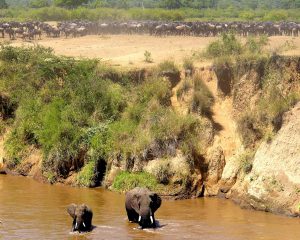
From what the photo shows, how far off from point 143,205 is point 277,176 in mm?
4683

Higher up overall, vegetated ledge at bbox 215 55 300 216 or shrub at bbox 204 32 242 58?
shrub at bbox 204 32 242 58

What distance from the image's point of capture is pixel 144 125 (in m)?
24.2

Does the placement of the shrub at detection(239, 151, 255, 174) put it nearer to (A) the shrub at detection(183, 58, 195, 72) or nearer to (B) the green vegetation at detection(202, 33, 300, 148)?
(B) the green vegetation at detection(202, 33, 300, 148)

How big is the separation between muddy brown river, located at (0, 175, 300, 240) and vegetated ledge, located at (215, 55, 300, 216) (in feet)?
1.94

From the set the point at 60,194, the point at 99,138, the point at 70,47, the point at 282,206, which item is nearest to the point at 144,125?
the point at 99,138

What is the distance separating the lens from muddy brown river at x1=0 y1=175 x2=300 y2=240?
60.2 ft

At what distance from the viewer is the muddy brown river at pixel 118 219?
18.3 meters

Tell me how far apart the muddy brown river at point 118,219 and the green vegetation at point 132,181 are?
31 centimetres

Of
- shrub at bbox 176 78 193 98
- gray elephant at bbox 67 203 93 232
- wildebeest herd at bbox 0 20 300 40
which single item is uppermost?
shrub at bbox 176 78 193 98

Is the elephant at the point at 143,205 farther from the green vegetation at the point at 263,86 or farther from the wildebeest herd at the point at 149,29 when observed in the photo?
the wildebeest herd at the point at 149,29

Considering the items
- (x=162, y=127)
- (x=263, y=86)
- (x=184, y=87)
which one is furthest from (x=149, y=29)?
(x=162, y=127)

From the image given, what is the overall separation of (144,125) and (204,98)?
2210mm

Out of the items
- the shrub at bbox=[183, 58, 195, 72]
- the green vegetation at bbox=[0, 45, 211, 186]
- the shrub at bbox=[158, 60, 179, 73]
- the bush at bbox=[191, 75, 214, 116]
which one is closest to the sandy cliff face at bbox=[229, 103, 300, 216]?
the green vegetation at bbox=[0, 45, 211, 186]

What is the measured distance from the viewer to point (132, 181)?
22.8m
